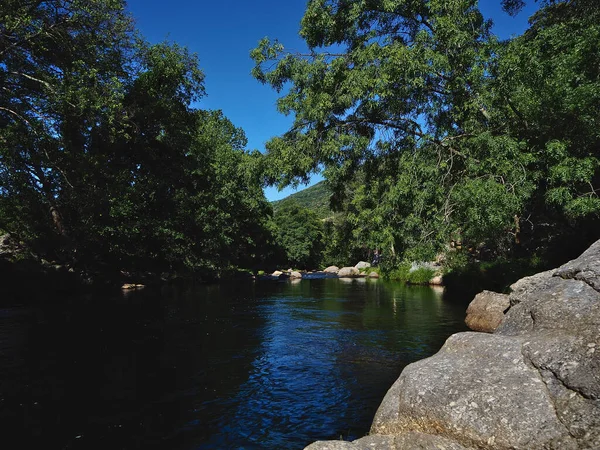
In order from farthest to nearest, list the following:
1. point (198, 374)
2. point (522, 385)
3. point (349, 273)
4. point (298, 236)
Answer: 1. point (298, 236)
2. point (349, 273)
3. point (198, 374)
4. point (522, 385)

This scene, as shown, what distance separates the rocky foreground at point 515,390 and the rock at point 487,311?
10309 mm

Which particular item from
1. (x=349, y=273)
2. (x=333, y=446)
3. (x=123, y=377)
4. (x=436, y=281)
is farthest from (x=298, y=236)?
(x=333, y=446)

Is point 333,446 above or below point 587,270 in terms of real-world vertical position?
below

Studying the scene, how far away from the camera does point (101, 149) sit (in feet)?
89.7

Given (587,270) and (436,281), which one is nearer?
(587,270)

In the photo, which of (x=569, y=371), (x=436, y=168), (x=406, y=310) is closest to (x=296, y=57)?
(x=436, y=168)

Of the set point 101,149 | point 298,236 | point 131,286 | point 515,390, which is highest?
point 101,149

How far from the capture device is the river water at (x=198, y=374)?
747 cm

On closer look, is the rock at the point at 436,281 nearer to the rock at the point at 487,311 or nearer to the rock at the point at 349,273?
the rock at the point at 487,311

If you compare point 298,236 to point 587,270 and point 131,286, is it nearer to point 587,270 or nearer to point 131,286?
point 131,286

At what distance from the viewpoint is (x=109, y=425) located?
7.68 metres

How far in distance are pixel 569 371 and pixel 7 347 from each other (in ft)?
50.7

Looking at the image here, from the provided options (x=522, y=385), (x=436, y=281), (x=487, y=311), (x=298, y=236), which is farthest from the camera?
(x=298, y=236)

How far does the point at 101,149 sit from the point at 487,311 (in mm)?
25626
